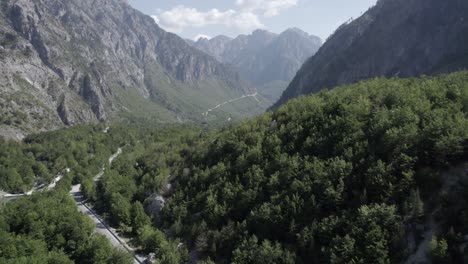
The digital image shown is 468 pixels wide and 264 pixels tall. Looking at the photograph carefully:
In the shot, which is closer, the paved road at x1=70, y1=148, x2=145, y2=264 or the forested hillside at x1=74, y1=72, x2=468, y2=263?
the forested hillside at x1=74, y1=72, x2=468, y2=263

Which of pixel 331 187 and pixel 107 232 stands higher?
pixel 331 187

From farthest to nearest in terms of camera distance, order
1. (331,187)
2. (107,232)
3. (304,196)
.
Answer: (107,232) → (304,196) → (331,187)

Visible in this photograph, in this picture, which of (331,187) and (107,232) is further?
(107,232)

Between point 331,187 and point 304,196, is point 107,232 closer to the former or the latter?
point 304,196

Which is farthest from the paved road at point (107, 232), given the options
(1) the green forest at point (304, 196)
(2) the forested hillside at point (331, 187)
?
(2) the forested hillside at point (331, 187)

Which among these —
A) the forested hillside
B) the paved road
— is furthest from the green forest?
the paved road

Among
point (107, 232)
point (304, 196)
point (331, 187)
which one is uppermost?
point (331, 187)

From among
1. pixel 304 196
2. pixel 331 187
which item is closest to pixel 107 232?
pixel 304 196

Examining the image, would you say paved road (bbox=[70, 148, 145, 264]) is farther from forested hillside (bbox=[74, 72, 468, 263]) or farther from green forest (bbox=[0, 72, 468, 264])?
forested hillside (bbox=[74, 72, 468, 263])

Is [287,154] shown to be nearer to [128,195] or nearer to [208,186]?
[208,186]
